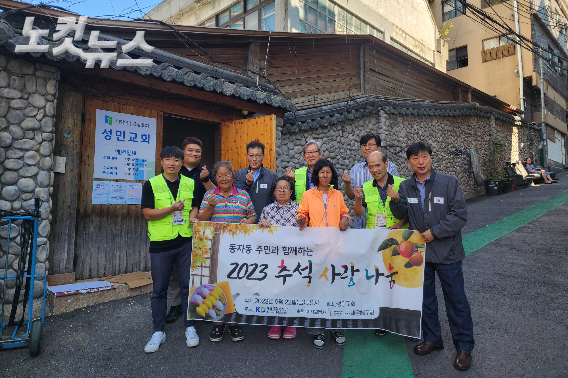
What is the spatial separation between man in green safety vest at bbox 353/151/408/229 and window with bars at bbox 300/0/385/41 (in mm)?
9696

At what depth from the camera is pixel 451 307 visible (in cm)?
306

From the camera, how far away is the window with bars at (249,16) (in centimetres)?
1170

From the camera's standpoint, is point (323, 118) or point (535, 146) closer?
point (323, 118)

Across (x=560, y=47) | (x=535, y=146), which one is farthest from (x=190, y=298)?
(x=560, y=47)

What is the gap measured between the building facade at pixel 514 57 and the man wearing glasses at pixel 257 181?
22034 mm

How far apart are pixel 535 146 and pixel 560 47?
10691 millimetres

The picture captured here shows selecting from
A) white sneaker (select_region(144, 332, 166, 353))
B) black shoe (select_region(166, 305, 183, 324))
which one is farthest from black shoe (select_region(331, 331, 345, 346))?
black shoe (select_region(166, 305, 183, 324))

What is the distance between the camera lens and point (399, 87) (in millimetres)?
13398

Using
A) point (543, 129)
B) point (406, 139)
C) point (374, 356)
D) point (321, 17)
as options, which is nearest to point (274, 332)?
point (374, 356)

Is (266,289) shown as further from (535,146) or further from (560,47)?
(560,47)

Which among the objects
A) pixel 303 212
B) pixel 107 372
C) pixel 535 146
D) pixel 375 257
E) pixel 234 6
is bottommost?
pixel 107 372

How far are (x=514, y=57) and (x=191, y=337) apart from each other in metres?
25.7

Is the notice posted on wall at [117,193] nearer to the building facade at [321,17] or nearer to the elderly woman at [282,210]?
the elderly woman at [282,210]

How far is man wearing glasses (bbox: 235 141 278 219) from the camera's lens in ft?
13.8
